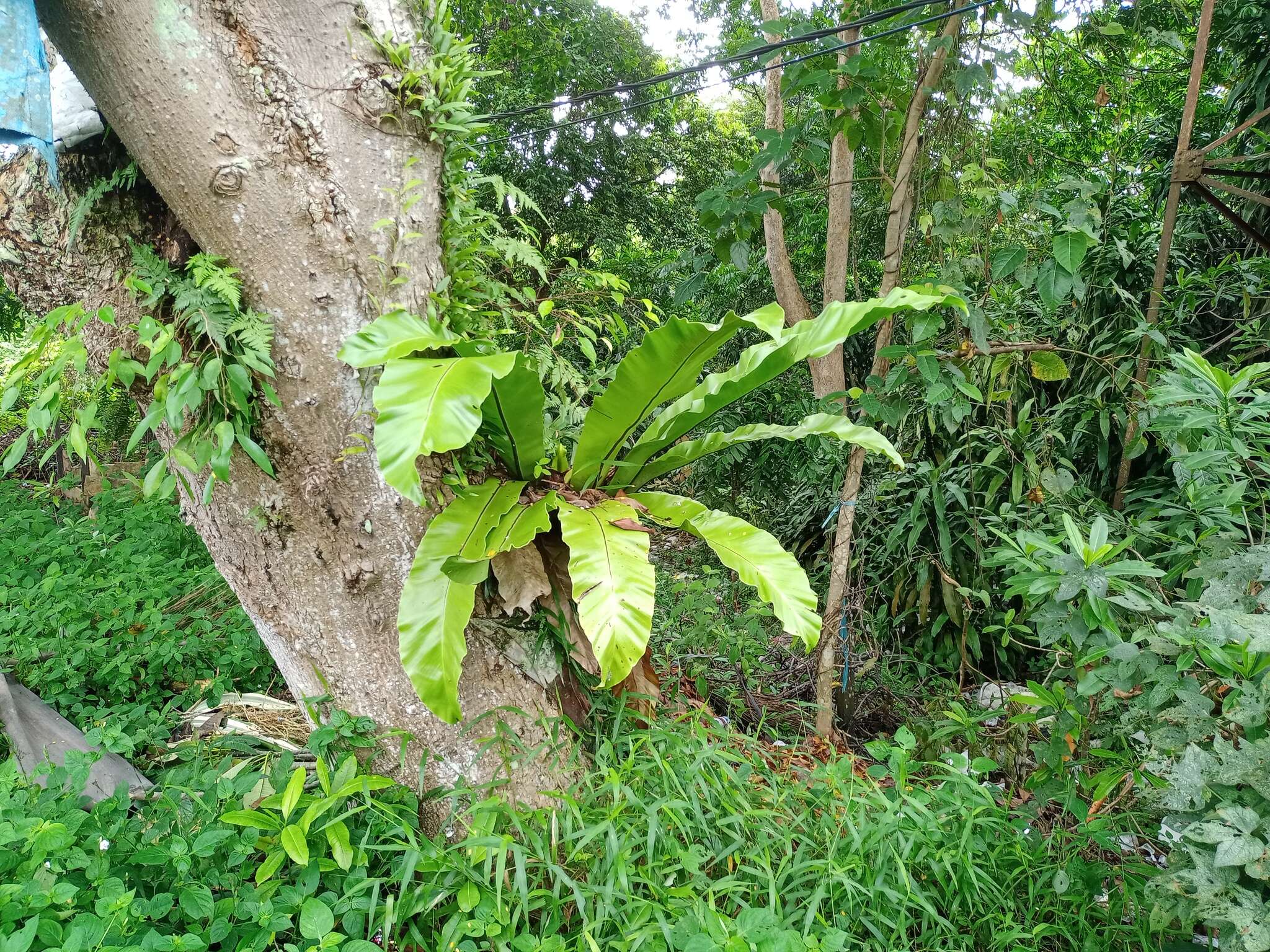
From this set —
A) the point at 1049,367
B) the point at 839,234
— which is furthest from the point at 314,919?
the point at 839,234

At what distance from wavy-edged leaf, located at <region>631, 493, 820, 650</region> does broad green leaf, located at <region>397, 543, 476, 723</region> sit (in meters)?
0.54

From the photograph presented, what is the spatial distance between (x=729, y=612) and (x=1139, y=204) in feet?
9.34

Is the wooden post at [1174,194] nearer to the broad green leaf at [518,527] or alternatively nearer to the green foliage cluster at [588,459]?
the green foliage cluster at [588,459]

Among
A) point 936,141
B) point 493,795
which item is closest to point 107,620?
point 493,795

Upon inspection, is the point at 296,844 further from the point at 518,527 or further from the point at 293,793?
the point at 518,527

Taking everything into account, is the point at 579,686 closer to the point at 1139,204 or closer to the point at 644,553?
the point at 644,553

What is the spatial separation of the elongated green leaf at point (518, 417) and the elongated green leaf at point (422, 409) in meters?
0.16

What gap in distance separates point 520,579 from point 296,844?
680mm

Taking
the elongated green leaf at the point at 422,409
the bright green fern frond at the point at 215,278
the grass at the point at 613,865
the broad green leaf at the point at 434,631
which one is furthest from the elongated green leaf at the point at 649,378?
the bright green fern frond at the point at 215,278

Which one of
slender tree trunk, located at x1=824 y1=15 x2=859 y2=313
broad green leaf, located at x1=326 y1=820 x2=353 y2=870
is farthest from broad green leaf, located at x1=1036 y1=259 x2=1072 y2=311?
broad green leaf, located at x1=326 y1=820 x2=353 y2=870

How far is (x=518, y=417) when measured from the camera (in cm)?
160

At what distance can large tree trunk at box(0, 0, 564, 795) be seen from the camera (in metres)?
1.46

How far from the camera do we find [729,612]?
3.46 m

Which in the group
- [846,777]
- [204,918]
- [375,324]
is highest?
[375,324]
